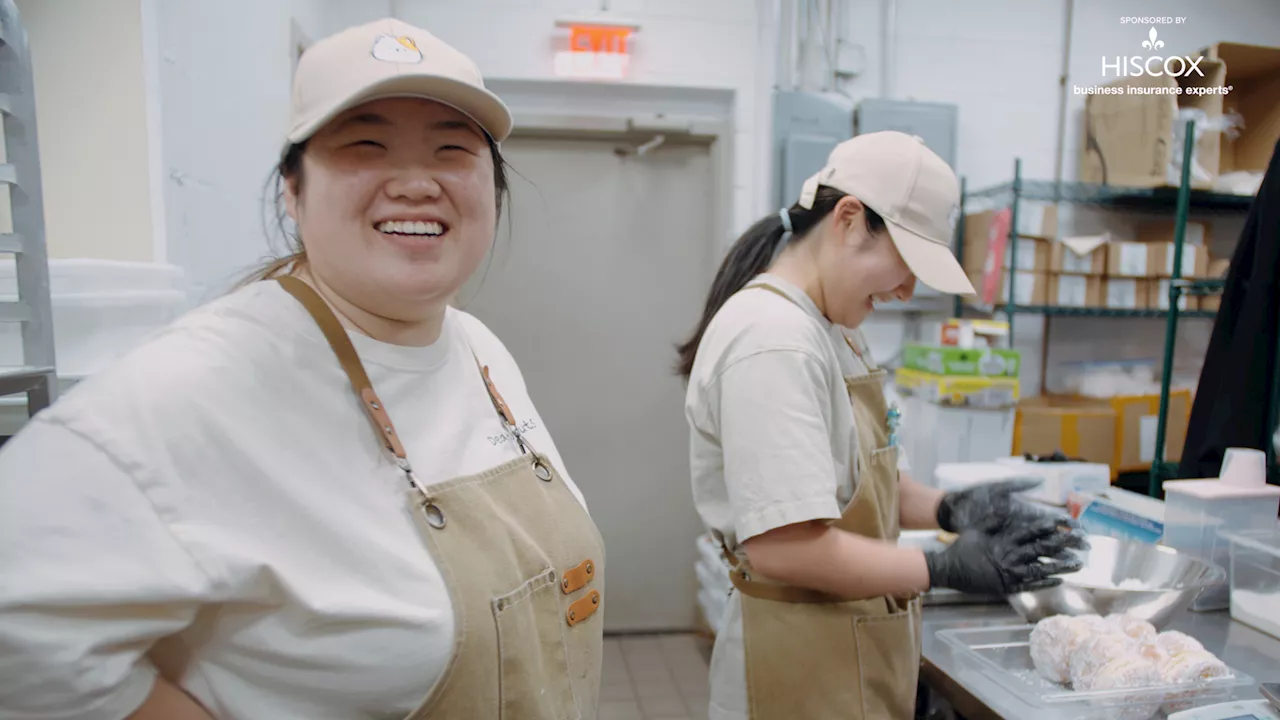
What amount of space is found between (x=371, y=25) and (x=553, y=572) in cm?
66

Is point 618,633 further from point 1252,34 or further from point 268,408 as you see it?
point 1252,34

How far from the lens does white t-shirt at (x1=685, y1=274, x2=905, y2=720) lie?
3.58 ft

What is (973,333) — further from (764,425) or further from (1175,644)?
(764,425)

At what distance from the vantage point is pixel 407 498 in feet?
2.54

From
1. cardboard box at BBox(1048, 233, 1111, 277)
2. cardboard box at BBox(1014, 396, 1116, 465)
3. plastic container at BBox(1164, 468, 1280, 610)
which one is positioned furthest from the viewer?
cardboard box at BBox(1048, 233, 1111, 277)

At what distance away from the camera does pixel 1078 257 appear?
120 inches

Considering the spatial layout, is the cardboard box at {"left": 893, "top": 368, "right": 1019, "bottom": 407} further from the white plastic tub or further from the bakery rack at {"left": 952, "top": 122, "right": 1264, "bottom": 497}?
the white plastic tub

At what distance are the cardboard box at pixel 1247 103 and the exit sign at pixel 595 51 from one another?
232cm

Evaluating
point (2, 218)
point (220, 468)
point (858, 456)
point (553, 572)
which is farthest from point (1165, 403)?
point (2, 218)

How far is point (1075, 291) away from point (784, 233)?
2299 mm

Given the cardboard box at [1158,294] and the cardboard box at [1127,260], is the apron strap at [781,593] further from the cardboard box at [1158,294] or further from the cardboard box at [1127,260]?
the cardboard box at [1158,294]

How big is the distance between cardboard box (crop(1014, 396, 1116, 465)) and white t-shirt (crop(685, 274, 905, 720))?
2.03m

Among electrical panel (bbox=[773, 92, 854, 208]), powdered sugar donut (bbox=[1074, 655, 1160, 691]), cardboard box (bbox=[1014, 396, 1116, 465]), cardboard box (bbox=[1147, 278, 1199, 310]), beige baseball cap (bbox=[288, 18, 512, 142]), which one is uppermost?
electrical panel (bbox=[773, 92, 854, 208])

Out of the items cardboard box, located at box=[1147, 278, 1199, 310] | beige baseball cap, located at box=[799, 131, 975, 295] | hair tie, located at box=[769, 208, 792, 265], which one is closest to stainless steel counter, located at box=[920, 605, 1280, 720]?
beige baseball cap, located at box=[799, 131, 975, 295]
